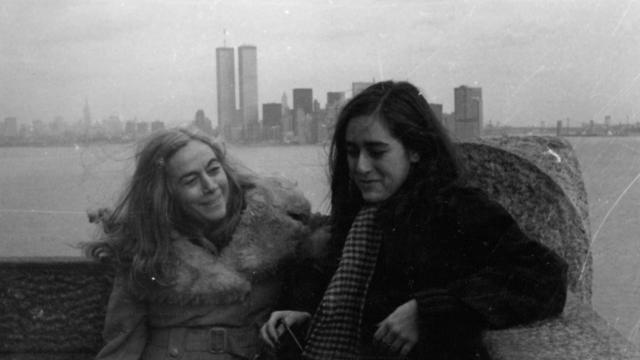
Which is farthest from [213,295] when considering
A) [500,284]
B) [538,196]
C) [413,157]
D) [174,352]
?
[538,196]

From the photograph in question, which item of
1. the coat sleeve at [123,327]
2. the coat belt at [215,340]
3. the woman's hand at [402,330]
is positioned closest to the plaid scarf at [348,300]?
the woman's hand at [402,330]

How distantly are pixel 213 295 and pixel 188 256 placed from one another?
202mm

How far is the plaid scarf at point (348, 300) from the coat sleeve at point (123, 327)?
876 millimetres

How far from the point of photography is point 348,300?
3213 mm

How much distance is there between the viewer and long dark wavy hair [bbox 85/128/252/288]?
3721 millimetres

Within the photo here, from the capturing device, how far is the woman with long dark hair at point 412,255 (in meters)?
2.86

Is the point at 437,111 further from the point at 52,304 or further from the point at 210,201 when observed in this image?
the point at 52,304

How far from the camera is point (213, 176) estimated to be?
3838 mm

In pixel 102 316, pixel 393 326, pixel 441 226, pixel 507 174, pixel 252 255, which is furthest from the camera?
pixel 102 316

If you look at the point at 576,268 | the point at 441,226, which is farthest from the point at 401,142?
the point at 576,268

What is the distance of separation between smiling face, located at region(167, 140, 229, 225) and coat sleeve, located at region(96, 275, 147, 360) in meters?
0.45

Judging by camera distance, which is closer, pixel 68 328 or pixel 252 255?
pixel 252 255

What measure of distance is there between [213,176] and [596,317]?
1.69 metres

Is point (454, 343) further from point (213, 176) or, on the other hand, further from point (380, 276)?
point (213, 176)
